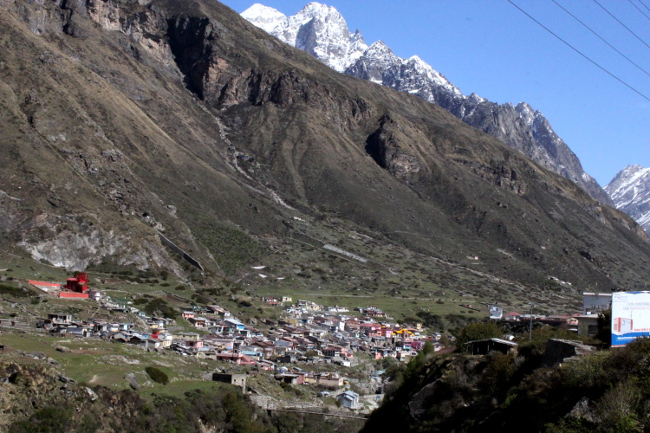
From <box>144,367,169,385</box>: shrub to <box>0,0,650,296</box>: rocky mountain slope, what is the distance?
42416 mm

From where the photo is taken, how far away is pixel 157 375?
40000mm

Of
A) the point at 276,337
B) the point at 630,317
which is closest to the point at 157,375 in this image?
the point at 630,317

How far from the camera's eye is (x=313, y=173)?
163 metres

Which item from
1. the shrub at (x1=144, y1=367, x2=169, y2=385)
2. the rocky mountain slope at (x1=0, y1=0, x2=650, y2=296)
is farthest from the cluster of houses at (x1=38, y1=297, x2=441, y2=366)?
the rocky mountain slope at (x1=0, y1=0, x2=650, y2=296)

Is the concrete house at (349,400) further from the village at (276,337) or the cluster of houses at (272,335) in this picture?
the cluster of houses at (272,335)

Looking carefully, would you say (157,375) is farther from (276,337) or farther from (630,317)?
(276,337)

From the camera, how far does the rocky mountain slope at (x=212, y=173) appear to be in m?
89.0

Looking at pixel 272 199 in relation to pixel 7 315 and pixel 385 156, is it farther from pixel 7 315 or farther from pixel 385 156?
pixel 7 315

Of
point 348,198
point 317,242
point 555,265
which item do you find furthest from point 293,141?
point 555,265

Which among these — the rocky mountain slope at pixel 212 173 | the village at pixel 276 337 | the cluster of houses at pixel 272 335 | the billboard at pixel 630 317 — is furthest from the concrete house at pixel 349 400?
the rocky mountain slope at pixel 212 173

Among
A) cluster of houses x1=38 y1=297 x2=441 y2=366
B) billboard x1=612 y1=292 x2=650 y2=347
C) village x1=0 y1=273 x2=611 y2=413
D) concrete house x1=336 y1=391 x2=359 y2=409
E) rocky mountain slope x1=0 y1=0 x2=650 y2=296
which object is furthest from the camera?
rocky mountain slope x1=0 y1=0 x2=650 y2=296

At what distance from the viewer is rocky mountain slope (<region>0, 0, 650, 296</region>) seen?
8900 cm

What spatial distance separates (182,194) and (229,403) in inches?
3309

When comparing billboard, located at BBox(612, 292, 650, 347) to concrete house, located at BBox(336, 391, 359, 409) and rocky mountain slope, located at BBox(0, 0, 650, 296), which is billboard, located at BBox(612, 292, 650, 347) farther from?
rocky mountain slope, located at BBox(0, 0, 650, 296)
